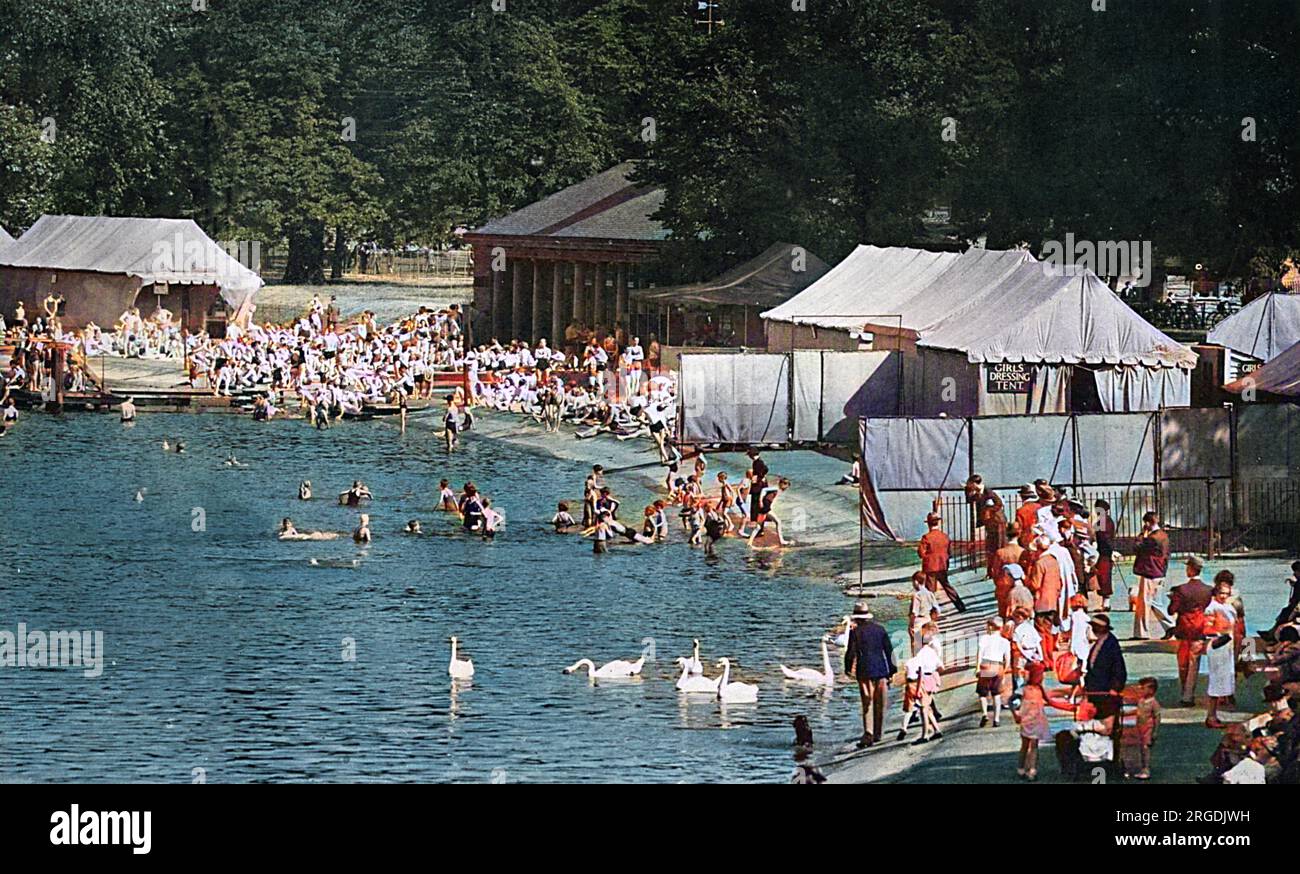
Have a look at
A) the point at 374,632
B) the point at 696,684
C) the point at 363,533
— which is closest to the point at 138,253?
the point at 363,533

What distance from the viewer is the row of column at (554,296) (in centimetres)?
6844

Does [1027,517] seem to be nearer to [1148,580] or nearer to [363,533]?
[1148,580]

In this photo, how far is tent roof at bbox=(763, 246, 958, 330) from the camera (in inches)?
1789

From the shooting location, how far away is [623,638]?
1238 inches

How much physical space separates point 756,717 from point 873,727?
9.91ft

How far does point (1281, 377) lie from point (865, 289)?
15.7 metres

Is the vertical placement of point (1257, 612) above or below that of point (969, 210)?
below

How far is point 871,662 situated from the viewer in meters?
22.8

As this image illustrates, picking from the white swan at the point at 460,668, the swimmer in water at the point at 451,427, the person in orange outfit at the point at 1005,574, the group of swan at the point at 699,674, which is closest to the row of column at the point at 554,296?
the swimmer in water at the point at 451,427

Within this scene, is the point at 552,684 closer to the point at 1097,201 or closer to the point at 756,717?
the point at 756,717

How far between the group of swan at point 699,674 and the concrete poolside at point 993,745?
2.05 metres

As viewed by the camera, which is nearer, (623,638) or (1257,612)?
(1257,612)
